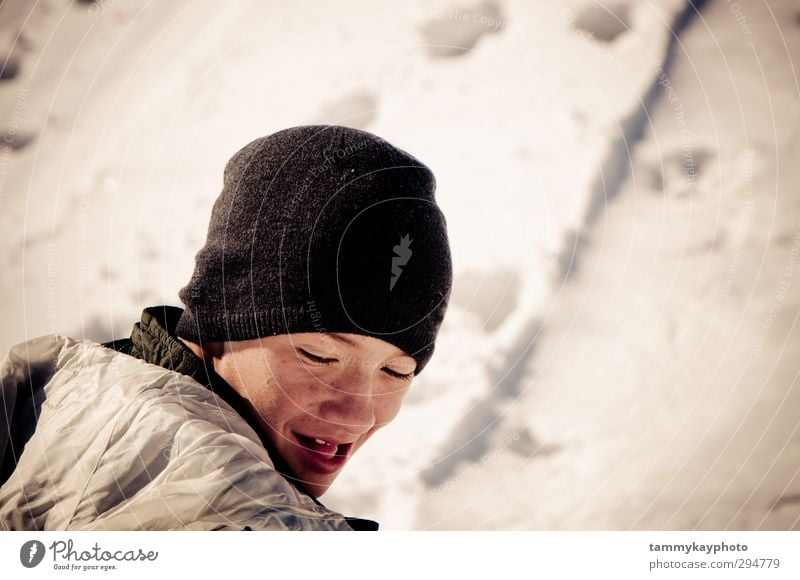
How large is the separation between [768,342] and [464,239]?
826 mm

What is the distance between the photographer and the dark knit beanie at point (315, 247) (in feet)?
4.04

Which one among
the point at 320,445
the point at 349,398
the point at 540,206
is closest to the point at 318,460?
the point at 320,445

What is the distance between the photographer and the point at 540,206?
155 cm

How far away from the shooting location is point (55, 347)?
4.15ft

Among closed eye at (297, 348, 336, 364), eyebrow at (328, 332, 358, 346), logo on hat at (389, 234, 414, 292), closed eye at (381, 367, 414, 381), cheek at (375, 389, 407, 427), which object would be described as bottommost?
cheek at (375, 389, 407, 427)

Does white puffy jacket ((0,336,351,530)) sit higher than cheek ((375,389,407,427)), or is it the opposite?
white puffy jacket ((0,336,351,530))

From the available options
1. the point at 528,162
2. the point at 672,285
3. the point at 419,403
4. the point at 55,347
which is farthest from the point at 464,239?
the point at 55,347

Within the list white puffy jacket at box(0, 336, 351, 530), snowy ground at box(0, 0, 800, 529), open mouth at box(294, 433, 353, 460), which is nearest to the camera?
white puffy jacket at box(0, 336, 351, 530)

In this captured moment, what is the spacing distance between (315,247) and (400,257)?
18cm

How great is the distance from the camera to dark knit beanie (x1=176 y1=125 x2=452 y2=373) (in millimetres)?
1230

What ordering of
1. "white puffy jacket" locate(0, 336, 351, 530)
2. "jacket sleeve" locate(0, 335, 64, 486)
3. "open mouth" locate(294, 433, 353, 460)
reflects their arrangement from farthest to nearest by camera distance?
1. "open mouth" locate(294, 433, 353, 460)
2. "jacket sleeve" locate(0, 335, 64, 486)
3. "white puffy jacket" locate(0, 336, 351, 530)

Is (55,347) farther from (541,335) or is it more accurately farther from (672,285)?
(672,285)

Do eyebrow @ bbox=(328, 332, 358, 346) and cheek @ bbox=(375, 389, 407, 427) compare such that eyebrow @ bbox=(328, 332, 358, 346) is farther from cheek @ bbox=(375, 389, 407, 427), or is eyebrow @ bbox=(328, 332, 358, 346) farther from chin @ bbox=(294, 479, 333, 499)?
chin @ bbox=(294, 479, 333, 499)
